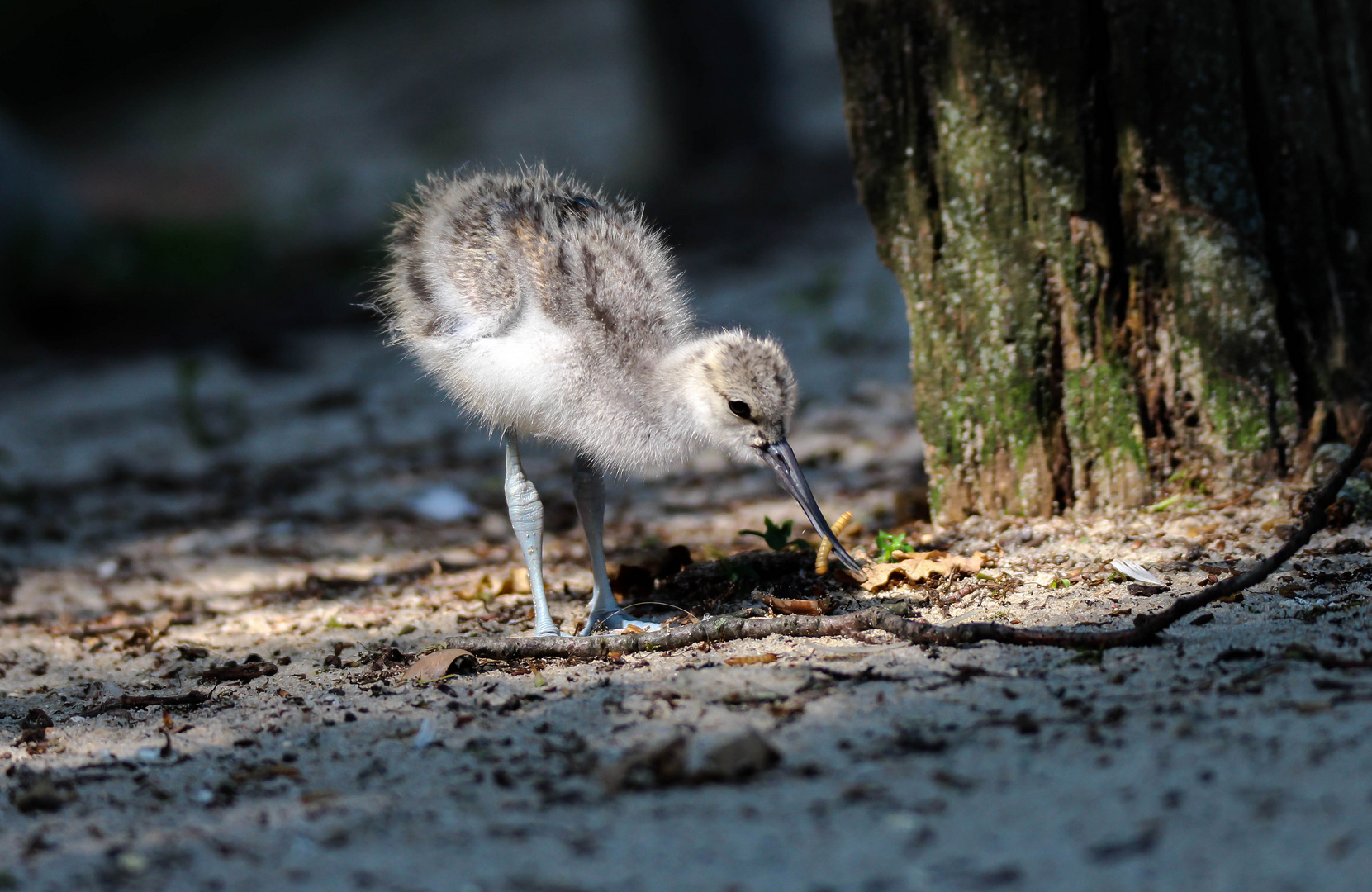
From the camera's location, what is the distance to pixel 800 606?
11.6 feet

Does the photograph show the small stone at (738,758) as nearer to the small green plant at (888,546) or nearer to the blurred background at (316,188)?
the small green plant at (888,546)

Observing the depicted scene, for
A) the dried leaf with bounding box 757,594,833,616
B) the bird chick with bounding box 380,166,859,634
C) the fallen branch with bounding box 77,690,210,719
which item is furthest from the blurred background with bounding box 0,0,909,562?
the fallen branch with bounding box 77,690,210,719

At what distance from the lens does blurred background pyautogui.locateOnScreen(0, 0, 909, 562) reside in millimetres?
7746

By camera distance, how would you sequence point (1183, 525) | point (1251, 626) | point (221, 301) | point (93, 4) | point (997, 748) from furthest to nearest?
1. point (93, 4)
2. point (221, 301)
3. point (1183, 525)
4. point (1251, 626)
5. point (997, 748)

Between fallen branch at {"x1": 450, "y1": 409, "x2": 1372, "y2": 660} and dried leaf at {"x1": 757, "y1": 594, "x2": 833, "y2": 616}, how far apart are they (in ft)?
0.47

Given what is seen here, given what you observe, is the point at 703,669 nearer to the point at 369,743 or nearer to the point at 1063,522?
the point at 369,743

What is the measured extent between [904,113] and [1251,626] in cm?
195

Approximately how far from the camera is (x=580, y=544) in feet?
17.2

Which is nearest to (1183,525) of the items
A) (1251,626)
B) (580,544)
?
(1251,626)

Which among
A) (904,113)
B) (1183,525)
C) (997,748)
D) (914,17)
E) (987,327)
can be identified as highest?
(914,17)

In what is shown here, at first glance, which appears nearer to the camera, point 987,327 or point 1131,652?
point 1131,652

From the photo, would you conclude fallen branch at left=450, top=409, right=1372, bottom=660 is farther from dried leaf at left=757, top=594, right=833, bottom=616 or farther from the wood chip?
the wood chip

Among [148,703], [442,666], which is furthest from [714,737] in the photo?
[148,703]

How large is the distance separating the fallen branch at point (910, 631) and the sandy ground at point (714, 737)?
50 mm
